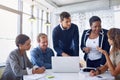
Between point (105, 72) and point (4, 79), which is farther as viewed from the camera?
point (4, 79)

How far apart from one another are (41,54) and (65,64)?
0.90 m

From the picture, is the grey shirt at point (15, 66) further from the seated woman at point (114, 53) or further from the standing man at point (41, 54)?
the seated woman at point (114, 53)

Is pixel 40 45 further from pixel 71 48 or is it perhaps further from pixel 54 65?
pixel 54 65

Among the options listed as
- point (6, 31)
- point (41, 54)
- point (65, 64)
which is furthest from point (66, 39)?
point (6, 31)

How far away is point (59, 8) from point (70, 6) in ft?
1.36

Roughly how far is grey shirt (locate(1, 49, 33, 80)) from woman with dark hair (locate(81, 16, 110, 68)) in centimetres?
84

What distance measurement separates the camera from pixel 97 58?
7.76ft

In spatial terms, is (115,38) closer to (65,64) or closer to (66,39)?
(65,64)

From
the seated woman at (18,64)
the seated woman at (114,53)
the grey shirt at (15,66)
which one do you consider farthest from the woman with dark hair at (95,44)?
the grey shirt at (15,66)

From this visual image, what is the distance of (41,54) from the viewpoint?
2980 millimetres

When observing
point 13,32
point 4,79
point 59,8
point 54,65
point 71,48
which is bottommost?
point 4,79

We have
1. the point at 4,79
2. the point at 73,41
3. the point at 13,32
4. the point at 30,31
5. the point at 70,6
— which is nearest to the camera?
the point at 4,79

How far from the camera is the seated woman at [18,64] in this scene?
2.22 metres

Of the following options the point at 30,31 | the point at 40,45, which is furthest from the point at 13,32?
the point at 40,45
